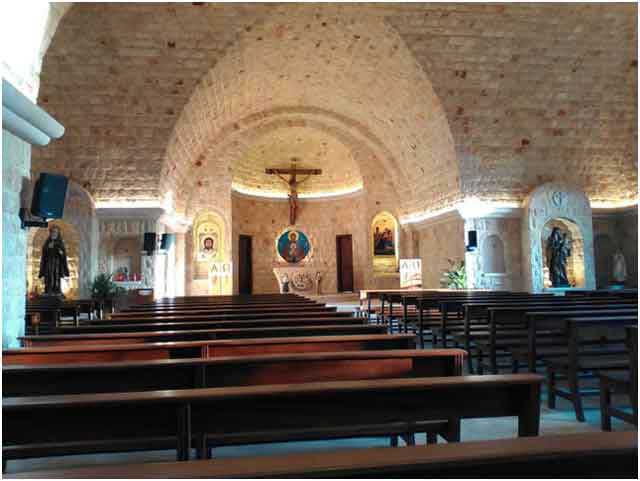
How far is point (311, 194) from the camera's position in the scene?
20.4m

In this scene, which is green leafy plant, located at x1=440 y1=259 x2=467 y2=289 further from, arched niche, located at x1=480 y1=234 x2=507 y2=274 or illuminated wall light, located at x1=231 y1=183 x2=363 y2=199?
illuminated wall light, located at x1=231 y1=183 x2=363 y2=199

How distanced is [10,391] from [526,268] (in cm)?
1293

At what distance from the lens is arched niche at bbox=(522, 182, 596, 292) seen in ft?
42.5

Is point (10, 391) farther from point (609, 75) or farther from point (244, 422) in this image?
point (609, 75)

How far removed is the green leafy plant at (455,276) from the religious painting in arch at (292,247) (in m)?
7.08

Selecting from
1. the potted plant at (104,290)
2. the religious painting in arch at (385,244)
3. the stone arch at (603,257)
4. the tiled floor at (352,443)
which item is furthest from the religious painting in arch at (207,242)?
the tiled floor at (352,443)

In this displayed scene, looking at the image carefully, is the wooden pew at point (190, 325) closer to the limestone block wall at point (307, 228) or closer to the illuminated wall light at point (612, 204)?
the illuminated wall light at point (612, 204)

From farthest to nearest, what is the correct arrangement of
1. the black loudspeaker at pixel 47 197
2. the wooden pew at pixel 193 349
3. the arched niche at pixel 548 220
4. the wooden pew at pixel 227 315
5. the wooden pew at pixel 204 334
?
the arched niche at pixel 548 220 < the black loudspeaker at pixel 47 197 < the wooden pew at pixel 227 315 < the wooden pew at pixel 204 334 < the wooden pew at pixel 193 349

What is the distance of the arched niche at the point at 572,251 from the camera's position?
13.4 meters

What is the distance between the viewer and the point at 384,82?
1320cm

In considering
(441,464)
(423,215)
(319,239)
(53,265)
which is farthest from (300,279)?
(441,464)

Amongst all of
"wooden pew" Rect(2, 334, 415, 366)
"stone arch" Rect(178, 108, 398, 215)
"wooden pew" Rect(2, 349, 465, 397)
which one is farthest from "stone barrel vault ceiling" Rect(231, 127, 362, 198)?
"wooden pew" Rect(2, 349, 465, 397)

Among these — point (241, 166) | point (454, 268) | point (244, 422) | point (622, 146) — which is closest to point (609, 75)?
point (622, 146)

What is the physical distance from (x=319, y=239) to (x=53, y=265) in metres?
11.0
